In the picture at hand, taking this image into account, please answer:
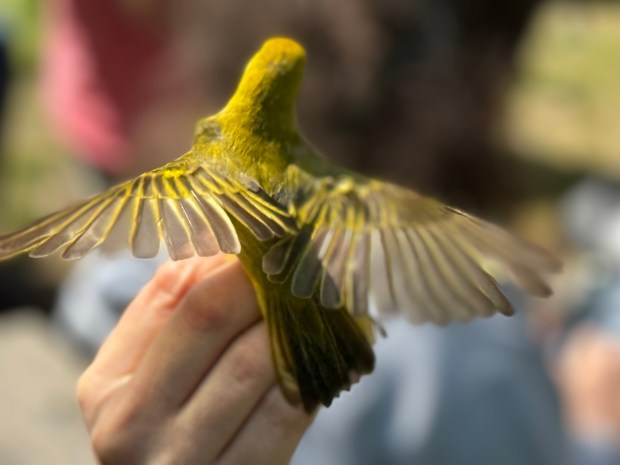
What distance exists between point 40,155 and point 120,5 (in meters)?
1.97

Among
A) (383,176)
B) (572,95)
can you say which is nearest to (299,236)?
(383,176)

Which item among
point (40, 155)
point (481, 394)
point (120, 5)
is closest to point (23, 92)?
point (40, 155)

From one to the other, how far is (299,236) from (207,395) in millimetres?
198

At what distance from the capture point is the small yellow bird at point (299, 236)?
0.85 meters

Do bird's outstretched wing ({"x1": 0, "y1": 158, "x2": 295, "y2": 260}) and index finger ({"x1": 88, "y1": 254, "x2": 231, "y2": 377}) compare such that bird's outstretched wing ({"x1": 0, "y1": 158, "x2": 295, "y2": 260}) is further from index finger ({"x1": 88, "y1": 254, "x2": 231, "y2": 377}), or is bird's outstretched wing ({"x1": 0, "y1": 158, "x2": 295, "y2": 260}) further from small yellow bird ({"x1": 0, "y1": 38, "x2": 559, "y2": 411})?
index finger ({"x1": 88, "y1": 254, "x2": 231, "y2": 377})

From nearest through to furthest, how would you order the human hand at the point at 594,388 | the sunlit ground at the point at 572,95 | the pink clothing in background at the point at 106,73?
1. the human hand at the point at 594,388
2. the pink clothing in background at the point at 106,73
3. the sunlit ground at the point at 572,95

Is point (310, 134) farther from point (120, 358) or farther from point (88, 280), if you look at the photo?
point (120, 358)

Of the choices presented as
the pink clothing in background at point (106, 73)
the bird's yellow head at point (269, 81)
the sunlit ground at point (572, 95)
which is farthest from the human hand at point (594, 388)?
the sunlit ground at point (572, 95)

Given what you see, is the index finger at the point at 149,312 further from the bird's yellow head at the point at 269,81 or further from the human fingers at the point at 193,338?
the bird's yellow head at the point at 269,81

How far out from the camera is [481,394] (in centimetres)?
179

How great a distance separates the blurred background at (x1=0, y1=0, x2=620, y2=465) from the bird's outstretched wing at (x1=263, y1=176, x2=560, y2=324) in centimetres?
81

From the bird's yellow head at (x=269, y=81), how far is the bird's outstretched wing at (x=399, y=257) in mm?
110

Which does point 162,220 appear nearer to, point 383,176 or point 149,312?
point 149,312

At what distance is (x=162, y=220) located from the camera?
2.76ft
